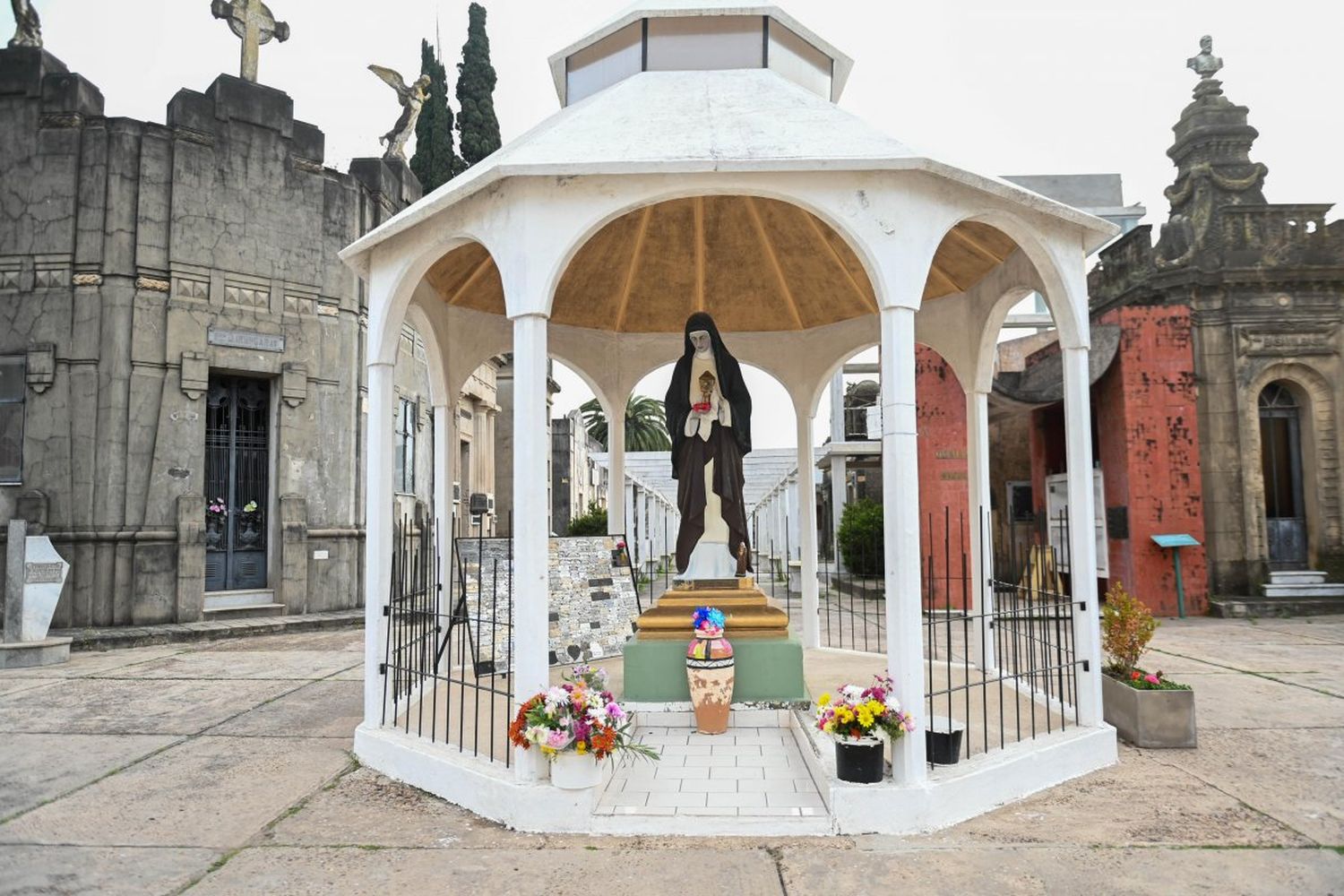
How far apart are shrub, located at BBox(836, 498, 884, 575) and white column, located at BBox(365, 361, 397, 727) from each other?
14.1 metres

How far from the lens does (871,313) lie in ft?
30.0

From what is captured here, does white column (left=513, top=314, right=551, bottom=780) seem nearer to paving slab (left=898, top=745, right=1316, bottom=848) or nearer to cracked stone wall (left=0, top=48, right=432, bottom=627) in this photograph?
paving slab (left=898, top=745, right=1316, bottom=848)

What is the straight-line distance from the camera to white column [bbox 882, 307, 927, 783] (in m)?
4.89

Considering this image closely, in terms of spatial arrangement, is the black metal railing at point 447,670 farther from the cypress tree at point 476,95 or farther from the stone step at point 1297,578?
the cypress tree at point 476,95

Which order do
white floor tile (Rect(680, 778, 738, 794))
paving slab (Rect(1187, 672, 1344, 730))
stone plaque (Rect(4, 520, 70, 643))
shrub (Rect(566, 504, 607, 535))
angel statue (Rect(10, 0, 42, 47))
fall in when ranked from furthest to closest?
shrub (Rect(566, 504, 607, 535)) → angel statue (Rect(10, 0, 42, 47)) → stone plaque (Rect(4, 520, 70, 643)) → paving slab (Rect(1187, 672, 1344, 730)) → white floor tile (Rect(680, 778, 738, 794))

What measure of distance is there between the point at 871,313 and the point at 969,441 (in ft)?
6.06

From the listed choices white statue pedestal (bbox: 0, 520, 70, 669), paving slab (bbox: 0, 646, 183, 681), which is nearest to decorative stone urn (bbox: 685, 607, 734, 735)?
paving slab (bbox: 0, 646, 183, 681)

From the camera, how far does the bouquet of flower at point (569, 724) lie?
4621 mm

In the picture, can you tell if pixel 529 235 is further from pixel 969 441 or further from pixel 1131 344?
pixel 1131 344

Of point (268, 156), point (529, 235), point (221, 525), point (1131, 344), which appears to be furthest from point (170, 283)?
point (1131, 344)

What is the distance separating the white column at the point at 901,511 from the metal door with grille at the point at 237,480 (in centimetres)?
1241

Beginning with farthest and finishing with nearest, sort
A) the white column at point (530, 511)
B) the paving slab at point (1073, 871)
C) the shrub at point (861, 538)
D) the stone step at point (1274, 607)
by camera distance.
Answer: the shrub at point (861, 538)
the stone step at point (1274, 607)
the white column at point (530, 511)
the paving slab at point (1073, 871)

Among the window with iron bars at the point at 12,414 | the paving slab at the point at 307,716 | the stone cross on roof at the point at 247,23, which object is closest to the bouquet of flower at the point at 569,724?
the paving slab at the point at 307,716

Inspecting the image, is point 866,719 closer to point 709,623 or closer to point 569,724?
point 569,724
